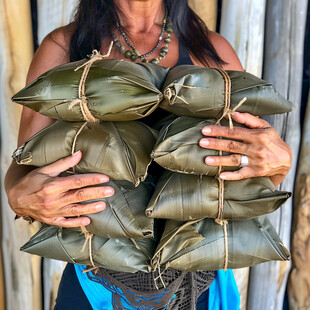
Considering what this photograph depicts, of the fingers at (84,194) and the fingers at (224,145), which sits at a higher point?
the fingers at (224,145)

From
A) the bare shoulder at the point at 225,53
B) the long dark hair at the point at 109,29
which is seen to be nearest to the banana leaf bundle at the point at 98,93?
the long dark hair at the point at 109,29

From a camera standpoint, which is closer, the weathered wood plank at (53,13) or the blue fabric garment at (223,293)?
the blue fabric garment at (223,293)

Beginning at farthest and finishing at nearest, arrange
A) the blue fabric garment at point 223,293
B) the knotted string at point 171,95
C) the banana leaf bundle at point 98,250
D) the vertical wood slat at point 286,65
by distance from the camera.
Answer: the vertical wood slat at point 286,65 < the blue fabric garment at point 223,293 < the banana leaf bundle at point 98,250 < the knotted string at point 171,95

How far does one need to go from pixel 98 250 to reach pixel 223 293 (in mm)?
396

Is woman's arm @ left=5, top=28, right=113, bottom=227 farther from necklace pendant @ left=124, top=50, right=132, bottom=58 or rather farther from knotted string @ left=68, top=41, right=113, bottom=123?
necklace pendant @ left=124, top=50, right=132, bottom=58

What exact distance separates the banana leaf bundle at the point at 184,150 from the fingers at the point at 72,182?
Answer: 0.13 metres

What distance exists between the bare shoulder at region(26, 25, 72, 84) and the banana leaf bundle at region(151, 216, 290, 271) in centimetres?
60

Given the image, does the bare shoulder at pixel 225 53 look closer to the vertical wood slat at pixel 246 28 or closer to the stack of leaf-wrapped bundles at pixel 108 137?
the vertical wood slat at pixel 246 28

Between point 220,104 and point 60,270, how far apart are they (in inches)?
46.8

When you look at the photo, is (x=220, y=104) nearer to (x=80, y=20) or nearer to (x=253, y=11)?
(x=80, y=20)

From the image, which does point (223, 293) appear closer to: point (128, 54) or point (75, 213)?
point (75, 213)

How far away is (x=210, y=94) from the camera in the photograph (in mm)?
781

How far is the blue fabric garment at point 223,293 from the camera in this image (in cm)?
103

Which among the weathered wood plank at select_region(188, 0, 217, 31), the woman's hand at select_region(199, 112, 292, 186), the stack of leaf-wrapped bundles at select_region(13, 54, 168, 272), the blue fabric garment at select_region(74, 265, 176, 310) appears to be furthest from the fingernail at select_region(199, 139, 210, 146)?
the weathered wood plank at select_region(188, 0, 217, 31)
